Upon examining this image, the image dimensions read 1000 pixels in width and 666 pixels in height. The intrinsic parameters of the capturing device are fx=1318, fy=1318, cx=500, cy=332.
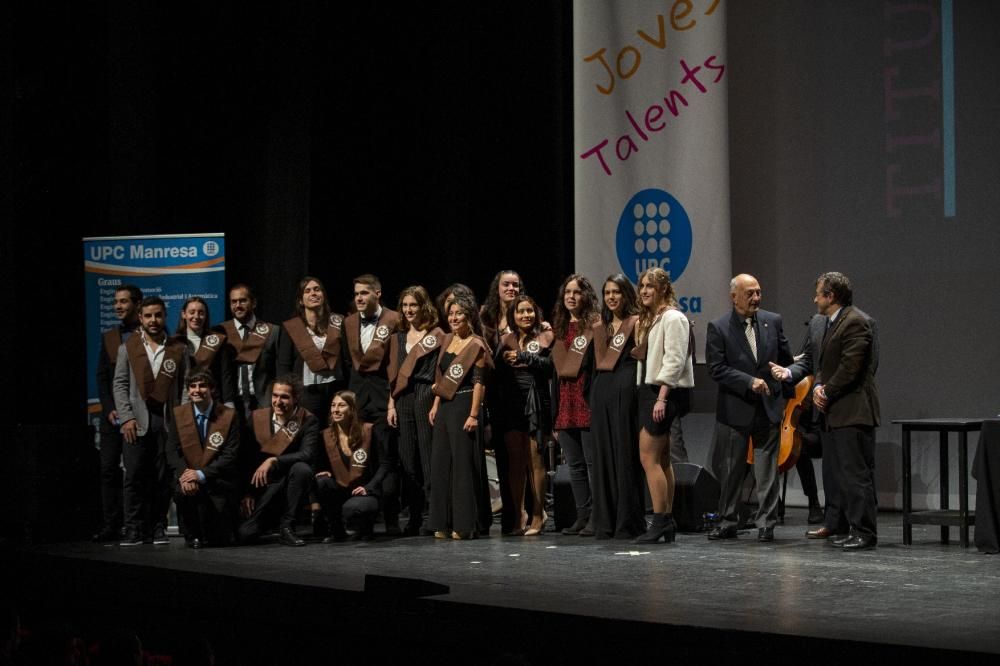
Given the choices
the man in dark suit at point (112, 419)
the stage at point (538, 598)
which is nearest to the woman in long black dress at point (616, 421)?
the stage at point (538, 598)

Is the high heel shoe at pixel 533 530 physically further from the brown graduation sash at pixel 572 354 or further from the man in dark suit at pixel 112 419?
the man in dark suit at pixel 112 419

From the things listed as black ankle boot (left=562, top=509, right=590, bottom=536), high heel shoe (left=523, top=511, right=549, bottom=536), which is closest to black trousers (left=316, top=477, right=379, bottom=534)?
high heel shoe (left=523, top=511, right=549, bottom=536)

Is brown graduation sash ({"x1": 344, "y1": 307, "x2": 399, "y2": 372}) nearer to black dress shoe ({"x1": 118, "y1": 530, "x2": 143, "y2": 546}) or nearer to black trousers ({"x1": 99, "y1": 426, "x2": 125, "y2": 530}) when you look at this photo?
Answer: black trousers ({"x1": 99, "y1": 426, "x2": 125, "y2": 530})

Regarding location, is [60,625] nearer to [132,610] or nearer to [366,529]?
[132,610]

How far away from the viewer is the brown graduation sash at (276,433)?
711 centimetres

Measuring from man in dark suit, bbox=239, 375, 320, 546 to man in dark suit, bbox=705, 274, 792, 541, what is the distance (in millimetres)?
2199

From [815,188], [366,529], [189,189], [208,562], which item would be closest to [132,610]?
[208,562]

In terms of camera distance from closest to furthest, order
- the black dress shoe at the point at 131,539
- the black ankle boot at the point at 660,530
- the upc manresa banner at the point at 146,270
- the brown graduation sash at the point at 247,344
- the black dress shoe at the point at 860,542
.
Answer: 1. the black dress shoe at the point at 860,542
2. the black ankle boot at the point at 660,530
3. the black dress shoe at the point at 131,539
4. the brown graduation sash at the point at 247,344
5. the upc manresa banner at the point at 146,270

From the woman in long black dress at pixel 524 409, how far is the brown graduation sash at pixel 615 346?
1.48 feet

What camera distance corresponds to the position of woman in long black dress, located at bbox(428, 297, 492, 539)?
7.20m

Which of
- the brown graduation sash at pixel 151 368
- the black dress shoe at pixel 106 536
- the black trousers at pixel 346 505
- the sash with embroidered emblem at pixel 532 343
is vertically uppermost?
the sash with embroidered emblem at pixel 532 343

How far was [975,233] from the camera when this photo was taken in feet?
27.2

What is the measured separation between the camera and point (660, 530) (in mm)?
6785

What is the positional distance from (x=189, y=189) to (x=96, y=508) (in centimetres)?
291
